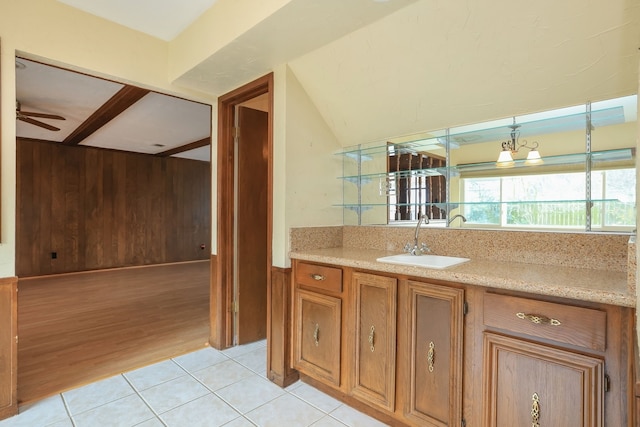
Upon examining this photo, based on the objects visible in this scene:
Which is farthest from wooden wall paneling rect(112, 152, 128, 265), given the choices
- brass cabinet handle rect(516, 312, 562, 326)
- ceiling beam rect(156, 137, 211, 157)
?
brass cabinet handle rect(516, 312, 562, 326)

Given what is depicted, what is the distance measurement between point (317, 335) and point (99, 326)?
250 cm

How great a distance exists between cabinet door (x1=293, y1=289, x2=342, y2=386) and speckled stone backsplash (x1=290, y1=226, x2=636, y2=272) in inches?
15.3

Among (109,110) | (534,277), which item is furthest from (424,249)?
(109,110)

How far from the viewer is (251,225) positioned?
2906 mm

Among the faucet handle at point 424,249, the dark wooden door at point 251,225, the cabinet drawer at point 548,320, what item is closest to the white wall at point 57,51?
the dark wooden door at point 251,225

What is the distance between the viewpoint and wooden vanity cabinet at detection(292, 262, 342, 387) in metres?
1.96

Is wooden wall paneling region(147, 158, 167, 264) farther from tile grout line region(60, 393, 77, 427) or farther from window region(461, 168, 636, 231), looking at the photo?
window region(461, 168, 636, 231)

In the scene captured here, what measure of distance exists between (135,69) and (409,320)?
7.92 feet

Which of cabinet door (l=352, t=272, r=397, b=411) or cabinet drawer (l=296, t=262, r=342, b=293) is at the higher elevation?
cabinet drawer (l=296, t=262, r=342, b=293)

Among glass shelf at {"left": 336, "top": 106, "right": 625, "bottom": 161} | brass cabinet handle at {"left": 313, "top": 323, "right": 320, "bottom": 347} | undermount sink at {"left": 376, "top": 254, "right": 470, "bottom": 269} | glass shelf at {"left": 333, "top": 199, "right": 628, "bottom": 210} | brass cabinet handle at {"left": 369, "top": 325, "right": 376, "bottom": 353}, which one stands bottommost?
brass cabinet handle at {"left": 313, "top": 323, "right": 320, "bottom": 347}

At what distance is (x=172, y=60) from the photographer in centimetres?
243

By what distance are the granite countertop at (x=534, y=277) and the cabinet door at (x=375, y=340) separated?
112 mm

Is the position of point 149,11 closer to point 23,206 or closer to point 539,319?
point 539,319

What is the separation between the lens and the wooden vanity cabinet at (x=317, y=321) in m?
1.96
